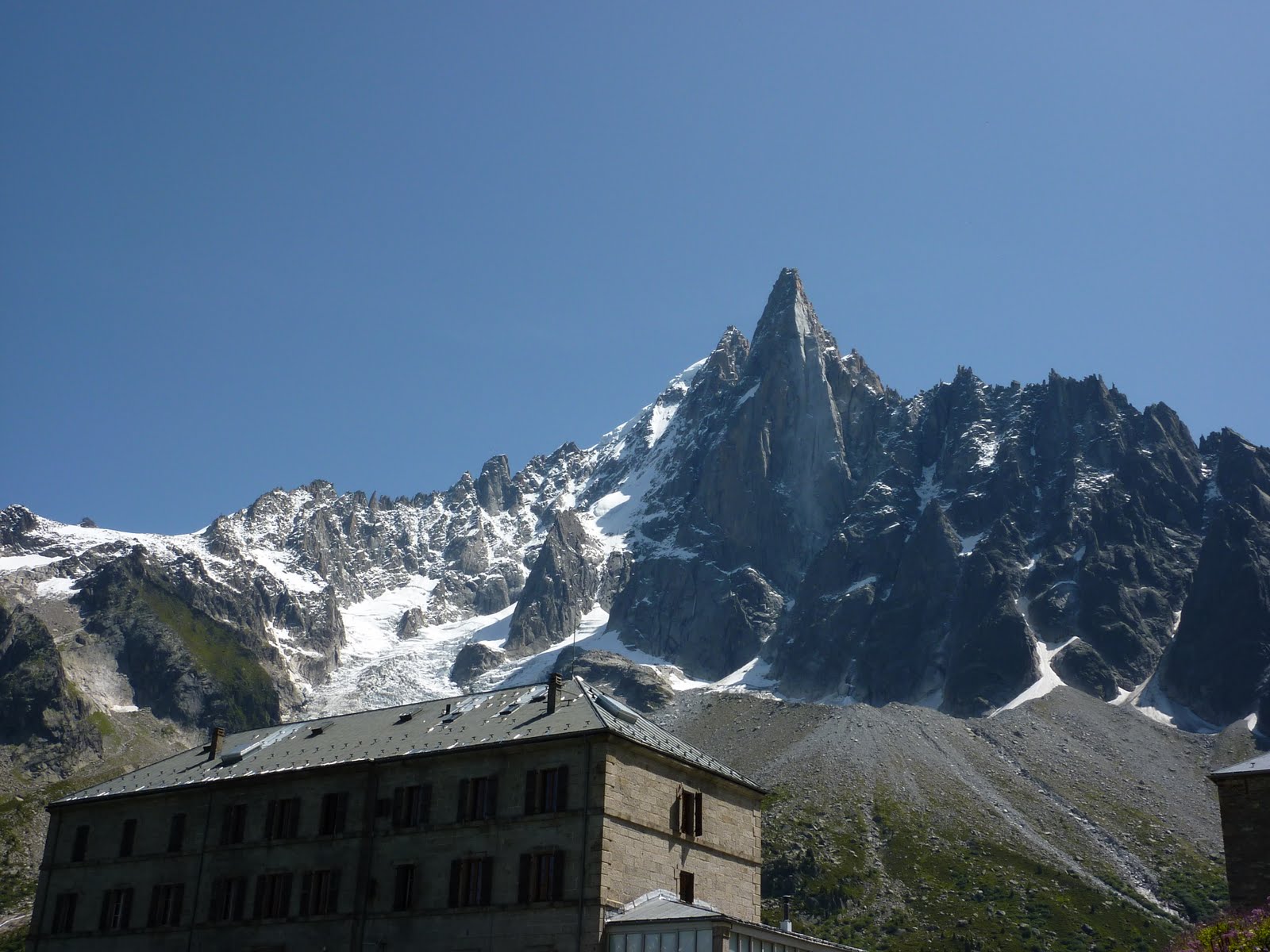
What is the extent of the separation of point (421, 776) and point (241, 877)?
13.4 metres

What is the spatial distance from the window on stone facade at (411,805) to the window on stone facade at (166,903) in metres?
15.8

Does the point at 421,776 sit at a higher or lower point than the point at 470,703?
lower

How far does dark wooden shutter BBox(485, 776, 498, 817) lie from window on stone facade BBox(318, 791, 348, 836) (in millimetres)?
9670

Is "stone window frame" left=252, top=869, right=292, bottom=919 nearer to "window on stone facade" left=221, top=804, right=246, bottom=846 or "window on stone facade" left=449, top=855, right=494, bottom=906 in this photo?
"window on stone facade" left=221, top=804, right=246, bottom=846

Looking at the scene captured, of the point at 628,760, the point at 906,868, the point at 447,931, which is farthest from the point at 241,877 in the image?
the point at 906,868

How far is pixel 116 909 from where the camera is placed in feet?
260

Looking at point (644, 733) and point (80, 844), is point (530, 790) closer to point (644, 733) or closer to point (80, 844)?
point (644, 733)

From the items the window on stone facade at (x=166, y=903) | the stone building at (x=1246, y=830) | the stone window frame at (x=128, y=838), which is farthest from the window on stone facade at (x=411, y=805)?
the stone building at (x=1246, y=830)

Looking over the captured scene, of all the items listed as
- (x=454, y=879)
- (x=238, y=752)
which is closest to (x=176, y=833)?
(x=238, y=752)

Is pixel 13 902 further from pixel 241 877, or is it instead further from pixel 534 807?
pixel 534 807

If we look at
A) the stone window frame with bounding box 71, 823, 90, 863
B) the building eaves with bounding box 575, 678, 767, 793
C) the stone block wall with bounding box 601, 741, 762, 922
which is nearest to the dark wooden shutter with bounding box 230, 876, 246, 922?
the stone window frame with bounding box 71, 823, 90, 863

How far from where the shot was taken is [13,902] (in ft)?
646

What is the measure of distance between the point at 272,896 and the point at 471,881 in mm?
14045

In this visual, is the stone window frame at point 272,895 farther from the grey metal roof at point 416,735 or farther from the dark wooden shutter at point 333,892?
the grey metal roof at point 416,735
